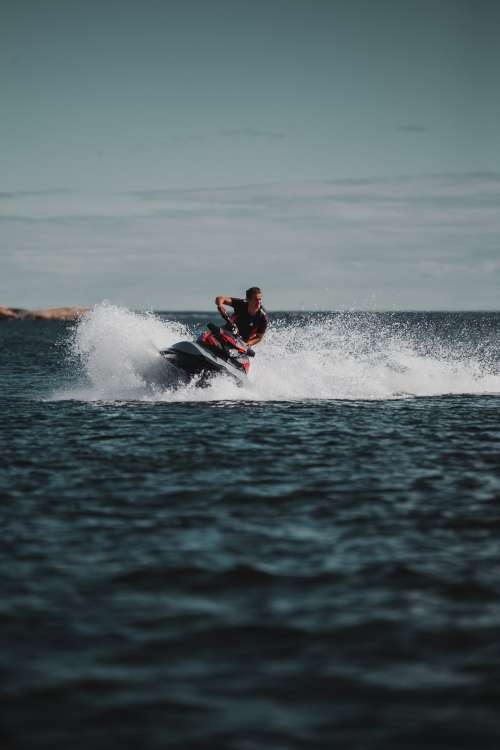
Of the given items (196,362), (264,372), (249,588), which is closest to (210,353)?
(196,362)

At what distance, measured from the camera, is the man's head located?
21.9 metres

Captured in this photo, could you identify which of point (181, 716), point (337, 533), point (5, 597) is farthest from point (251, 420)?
point (181, 716)

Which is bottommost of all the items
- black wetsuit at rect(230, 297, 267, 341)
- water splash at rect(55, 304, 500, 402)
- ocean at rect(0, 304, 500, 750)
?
ocean at rect(0, 304, 500, 750)

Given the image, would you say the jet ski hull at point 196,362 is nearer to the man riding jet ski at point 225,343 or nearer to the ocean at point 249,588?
the man riding jet ski at point 225,343

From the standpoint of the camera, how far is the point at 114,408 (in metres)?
22.0

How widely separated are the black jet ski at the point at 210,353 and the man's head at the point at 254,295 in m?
0.89

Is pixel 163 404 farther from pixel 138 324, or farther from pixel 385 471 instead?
pixel 385 471

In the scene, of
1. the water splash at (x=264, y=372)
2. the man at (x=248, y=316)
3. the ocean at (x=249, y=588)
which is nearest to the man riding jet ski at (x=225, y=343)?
the man at (x=248, y=316)

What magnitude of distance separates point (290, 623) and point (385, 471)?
6820 millimetres

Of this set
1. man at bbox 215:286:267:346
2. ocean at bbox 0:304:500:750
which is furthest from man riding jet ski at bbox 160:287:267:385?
ocean at bbox 0:304:500:750

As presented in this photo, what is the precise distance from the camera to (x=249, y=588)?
26.9ft

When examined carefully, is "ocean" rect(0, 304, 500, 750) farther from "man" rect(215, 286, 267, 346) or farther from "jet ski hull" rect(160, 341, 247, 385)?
"man" rect(215, 286, 267, 346)

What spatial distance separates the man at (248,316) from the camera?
72.4 feet

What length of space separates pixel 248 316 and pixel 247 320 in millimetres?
108
